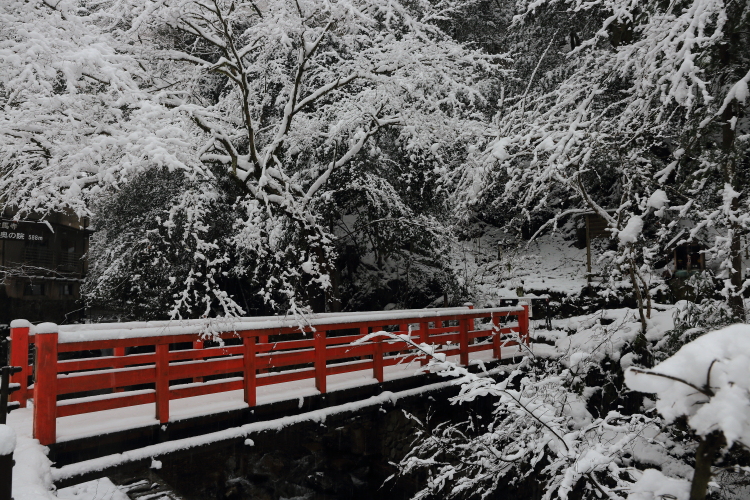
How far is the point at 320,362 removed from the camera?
6.24 m

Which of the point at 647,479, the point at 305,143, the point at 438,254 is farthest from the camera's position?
the point at 438,254

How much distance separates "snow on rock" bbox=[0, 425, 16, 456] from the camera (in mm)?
2762

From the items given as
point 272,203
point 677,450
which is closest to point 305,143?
point 272,203

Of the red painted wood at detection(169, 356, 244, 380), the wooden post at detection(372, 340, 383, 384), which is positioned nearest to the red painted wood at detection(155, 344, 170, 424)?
the red painted wood at detection(169, 356, 244, 380)

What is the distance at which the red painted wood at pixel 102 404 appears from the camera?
432 cm

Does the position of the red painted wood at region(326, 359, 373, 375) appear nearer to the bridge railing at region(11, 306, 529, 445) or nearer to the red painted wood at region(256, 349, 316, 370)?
the bridge railing at region(11, 306, 529, 445)

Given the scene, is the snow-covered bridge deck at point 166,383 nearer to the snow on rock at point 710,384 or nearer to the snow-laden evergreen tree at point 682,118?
the snow on rock at point 710,384

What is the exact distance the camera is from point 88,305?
43.5 ft

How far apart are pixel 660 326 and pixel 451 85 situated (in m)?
5.53

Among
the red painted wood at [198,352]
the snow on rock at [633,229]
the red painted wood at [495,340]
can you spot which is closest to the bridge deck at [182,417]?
the red painted wood at [198,352]

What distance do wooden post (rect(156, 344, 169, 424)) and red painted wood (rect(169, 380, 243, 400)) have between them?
15cm

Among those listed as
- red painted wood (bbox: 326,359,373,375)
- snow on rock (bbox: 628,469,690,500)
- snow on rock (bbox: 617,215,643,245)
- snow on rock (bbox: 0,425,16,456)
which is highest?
snow on rock (bbox: 617,215,643,245)

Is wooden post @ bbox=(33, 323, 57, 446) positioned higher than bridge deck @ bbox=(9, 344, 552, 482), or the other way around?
wooden post @ bbox=(33, 323, 57, 446)

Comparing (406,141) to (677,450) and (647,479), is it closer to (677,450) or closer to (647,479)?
(677,450)
